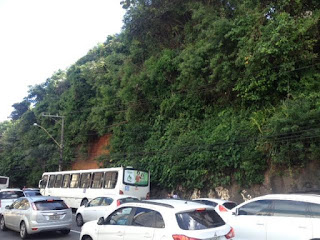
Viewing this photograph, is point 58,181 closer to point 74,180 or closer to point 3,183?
point 74,180

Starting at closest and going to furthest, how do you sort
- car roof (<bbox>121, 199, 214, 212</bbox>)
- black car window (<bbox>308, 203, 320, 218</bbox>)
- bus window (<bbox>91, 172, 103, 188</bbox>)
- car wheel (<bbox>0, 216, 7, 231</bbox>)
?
car roof (<bbox>121, 199, 214, 212</bbox>) < black car window (<bbox>308, 203, 320, 218</bbox>) < car wheel (<bbox>0, 216, 7, 231</bbox>) < bus window (<bbox>91, 172, 103, 188</bbox>)

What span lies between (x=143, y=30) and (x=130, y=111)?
7.12 meters

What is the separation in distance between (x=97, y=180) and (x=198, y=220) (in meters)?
15.4

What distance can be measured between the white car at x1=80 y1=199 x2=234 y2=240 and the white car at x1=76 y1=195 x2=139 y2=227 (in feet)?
20.8

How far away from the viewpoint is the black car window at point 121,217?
24.2ft

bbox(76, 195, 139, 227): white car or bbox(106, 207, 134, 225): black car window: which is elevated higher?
bbox(106, 207, 134, 225): black car window

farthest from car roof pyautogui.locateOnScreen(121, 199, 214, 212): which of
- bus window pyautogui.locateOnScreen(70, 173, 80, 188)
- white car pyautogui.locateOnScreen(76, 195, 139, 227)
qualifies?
bus window pyautogui.locateOnScreen(70, 173, 80, 188)

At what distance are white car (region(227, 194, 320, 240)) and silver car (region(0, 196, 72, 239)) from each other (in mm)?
6004

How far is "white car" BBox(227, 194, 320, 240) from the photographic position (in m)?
7.64

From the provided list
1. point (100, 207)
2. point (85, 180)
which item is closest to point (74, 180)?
point (85, 180)

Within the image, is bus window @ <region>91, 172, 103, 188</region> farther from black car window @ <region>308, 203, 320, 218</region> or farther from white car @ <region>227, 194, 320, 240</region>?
black car window @ <region>308, 203, 320, 218</region>

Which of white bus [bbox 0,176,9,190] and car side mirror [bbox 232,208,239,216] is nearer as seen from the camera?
car side mirror [bbox 232,208,239,216]

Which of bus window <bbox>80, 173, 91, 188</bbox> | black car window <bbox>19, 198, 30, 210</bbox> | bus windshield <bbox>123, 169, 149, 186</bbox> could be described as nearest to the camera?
black car window <bbox>19, 198, 30, 210</bbox>

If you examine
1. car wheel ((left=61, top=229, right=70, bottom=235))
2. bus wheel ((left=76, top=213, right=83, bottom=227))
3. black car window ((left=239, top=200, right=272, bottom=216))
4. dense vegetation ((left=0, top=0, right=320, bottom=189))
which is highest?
dense vegetation ((left=0, top=0, right=320, bottom=189))
